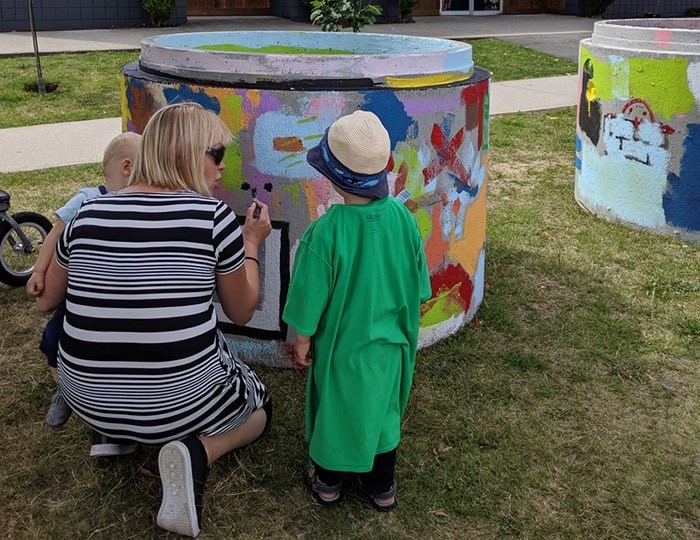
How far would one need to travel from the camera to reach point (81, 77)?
35.7 feet

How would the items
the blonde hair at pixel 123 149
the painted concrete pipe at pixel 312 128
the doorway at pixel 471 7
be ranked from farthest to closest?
the doorway at pixel 471 7 < the painted concrete pipe at pixel 312 128 < the blonde hair at pixel 123 149

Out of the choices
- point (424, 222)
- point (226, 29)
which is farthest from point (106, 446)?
point (226, 29)

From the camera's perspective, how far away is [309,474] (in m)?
2.89

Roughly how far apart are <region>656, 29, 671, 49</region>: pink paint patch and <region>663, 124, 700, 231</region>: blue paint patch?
0.54 m

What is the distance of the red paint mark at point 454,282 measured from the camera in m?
3.77

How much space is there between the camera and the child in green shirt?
8.08 ft

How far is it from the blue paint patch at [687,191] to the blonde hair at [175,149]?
3.70 meters

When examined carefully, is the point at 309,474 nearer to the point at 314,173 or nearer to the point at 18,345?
the point at 314,173

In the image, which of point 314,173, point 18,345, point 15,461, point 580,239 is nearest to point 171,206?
point 314,173

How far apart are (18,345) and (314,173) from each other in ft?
5.74

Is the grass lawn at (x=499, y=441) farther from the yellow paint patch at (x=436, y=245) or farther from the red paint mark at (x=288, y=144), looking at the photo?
the red paint mark at (x=288, y=144)

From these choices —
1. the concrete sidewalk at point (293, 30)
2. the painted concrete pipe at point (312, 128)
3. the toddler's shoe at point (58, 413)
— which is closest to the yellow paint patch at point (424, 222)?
the painted concrete pipe at point (312, 128)

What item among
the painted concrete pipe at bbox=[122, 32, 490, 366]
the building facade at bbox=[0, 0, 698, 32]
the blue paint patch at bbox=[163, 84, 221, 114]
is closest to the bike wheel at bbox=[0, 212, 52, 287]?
the painted concrete pipe at bbox=[122, 32, 490, 366]

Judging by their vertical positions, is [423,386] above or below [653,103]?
below
